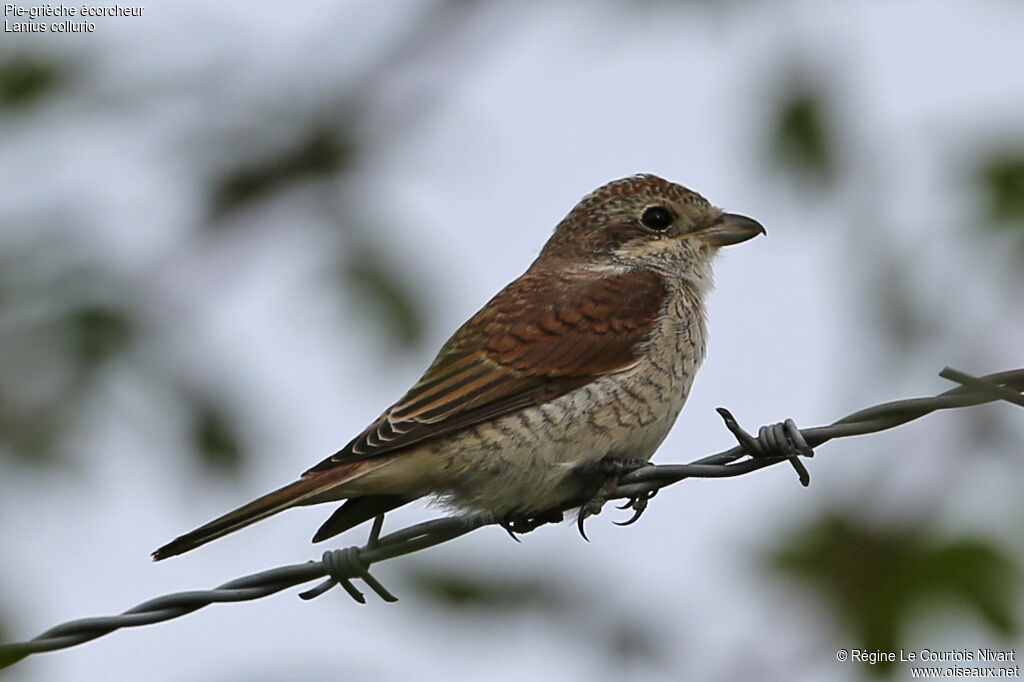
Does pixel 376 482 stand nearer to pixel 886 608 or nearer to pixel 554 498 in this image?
pixel 554 498

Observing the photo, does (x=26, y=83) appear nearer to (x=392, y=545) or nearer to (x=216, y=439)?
(x=216, y=439)

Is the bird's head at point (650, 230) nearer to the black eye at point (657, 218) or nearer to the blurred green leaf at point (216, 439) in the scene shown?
the black eye at point (657, 218)

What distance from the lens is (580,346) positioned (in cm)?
482

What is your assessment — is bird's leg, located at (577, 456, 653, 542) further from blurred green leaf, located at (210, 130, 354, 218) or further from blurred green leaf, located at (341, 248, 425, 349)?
blurred green leaf, located at (210, 130, 354, 218)

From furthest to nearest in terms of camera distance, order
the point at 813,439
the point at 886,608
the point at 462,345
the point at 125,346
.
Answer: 1. the point at 462,345
2. the point at 813,439
3. the point at 125,346
4. the point at 886,608

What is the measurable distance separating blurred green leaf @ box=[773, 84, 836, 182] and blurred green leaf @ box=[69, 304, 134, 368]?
0.88 meters

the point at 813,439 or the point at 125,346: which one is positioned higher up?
the point at 125,346

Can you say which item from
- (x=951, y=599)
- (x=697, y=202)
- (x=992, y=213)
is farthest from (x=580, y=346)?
(x=951, y=599)

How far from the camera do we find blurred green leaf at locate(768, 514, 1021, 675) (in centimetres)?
123

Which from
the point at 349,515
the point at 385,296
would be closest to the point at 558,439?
the point at 349,515

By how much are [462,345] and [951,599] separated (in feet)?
12.3

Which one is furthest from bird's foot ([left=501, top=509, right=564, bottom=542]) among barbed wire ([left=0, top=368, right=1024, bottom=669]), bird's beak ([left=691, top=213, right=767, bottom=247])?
bird's beak ([left=691, top=213, right=767, bottom=247])

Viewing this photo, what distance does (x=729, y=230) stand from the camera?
5801mm

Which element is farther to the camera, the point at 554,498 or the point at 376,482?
the point at 554,498
